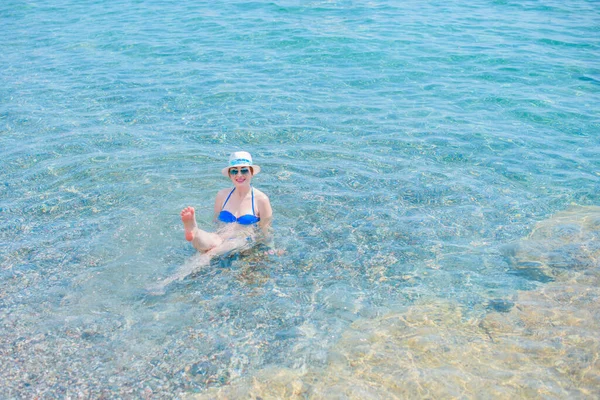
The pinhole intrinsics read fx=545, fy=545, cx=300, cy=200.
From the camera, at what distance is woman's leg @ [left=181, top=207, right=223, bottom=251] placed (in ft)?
20.6

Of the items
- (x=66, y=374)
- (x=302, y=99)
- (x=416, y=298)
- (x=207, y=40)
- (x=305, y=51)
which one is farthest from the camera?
(x=207, y=40)

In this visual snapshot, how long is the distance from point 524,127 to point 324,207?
539cm

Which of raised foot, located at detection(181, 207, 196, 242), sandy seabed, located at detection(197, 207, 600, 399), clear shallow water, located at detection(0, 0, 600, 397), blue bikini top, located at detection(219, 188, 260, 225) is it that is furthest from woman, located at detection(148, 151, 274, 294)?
sandy seabed, located at detection(197, 207, 600, 399)

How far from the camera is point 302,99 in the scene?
492 inches

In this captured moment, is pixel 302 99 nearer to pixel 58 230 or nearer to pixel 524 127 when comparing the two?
pixel 524 127

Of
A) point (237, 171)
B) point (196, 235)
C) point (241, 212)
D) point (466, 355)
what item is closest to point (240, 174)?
point (237, 171)

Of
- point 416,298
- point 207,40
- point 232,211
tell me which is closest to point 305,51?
point 207,40

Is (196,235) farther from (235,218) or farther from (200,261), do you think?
(235,218)

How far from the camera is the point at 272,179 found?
9344mm

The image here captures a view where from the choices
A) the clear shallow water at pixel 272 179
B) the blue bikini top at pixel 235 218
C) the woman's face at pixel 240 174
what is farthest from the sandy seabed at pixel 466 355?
the woman's face at pixel 240 174

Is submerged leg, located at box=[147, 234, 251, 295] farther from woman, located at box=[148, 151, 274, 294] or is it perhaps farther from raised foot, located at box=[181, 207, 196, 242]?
raised foot, located at box=[181, 207, 196, 242]

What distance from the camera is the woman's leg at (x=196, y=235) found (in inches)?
247

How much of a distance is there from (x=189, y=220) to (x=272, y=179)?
125 inches

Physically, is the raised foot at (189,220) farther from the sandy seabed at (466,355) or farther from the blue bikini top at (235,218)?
the sandy seabed at (466,355)
